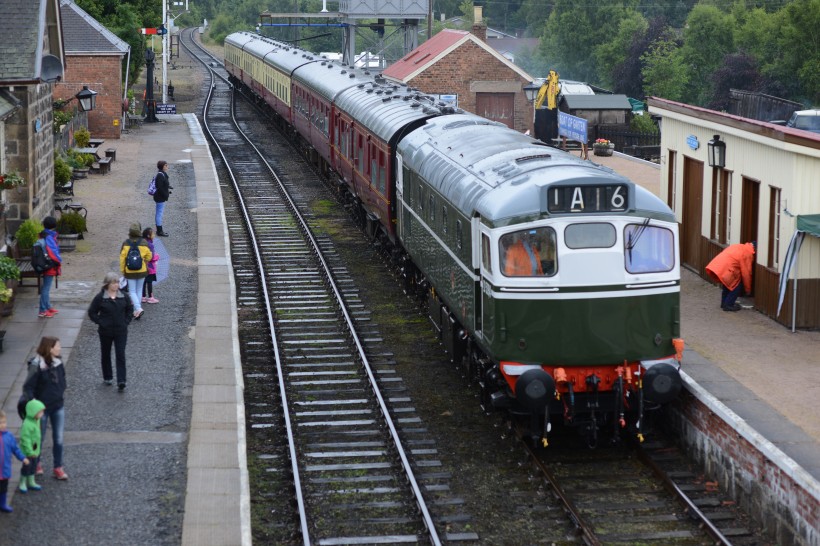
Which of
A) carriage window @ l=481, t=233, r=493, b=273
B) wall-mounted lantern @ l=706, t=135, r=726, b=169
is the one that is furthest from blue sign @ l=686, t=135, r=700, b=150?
carriage window @ l=481, t=233, r=493, b=273

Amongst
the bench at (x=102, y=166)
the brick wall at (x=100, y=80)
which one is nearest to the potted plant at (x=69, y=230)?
the bench at (x=102, y=166)

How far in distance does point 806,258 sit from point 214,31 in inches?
4529

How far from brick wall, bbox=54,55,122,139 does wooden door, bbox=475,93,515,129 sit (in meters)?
13.8

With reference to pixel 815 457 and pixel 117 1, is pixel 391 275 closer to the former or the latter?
pixel 815 457

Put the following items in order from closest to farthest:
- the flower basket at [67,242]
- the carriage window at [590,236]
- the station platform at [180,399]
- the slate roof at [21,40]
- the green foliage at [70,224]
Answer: the station platform at [180,399] → the carriage window at [590,236] → the slate roof at [21,40] → the flower basket at [67,242] → the green foliage at [70,224]

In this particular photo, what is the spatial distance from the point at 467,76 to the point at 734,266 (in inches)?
1150

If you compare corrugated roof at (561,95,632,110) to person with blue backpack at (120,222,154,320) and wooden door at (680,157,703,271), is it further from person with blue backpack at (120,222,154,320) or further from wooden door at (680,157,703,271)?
person with blue backpack at (120,222,154,320)

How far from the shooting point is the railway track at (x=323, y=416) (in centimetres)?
1099

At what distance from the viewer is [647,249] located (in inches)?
474

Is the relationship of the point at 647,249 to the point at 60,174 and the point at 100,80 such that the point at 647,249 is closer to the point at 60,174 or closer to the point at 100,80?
the point at 60,174

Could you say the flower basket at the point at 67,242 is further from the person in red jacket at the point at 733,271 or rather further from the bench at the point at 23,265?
the person in red jacket at the point at 733,271

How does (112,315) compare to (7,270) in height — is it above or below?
below

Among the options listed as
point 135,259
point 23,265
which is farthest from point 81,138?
point 135,259

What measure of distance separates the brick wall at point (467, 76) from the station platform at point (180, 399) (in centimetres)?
2406
